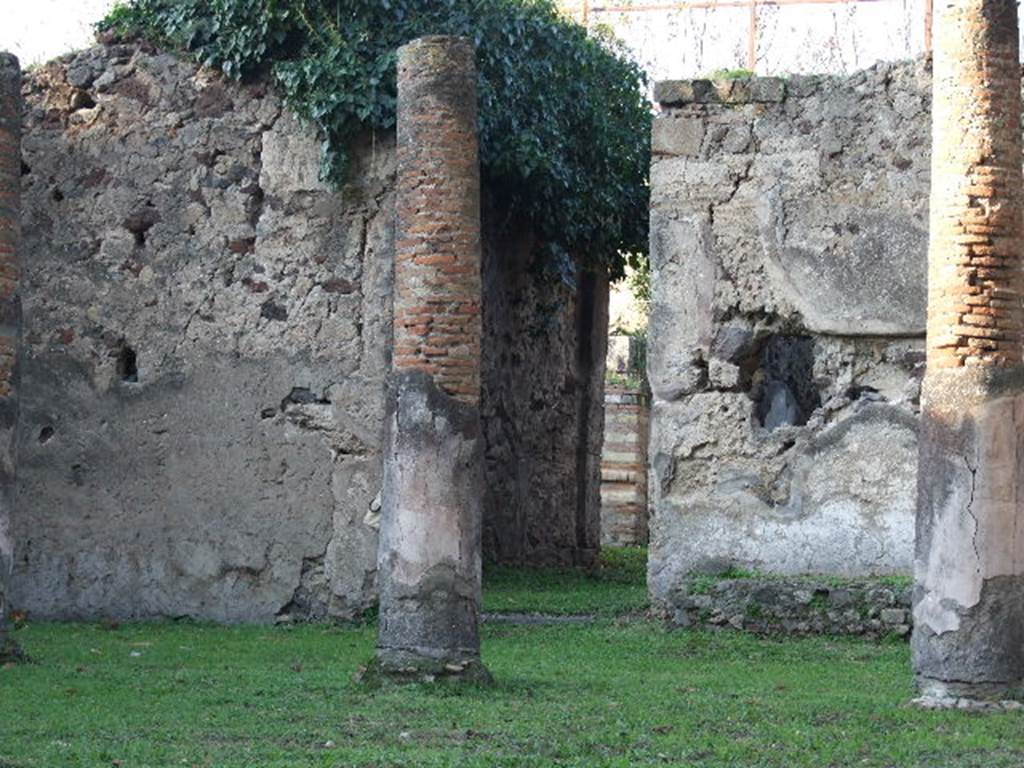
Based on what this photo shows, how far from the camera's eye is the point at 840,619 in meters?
11.1

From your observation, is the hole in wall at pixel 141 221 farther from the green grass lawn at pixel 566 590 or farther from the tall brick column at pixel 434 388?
the tall brick column at pixel 434 388

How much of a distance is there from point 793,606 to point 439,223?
3687 mm

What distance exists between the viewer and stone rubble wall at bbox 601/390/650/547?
2097cm

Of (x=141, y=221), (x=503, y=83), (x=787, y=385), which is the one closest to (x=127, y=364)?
(x=141, y=221)

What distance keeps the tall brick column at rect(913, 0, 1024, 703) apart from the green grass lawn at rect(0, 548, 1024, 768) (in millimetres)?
368

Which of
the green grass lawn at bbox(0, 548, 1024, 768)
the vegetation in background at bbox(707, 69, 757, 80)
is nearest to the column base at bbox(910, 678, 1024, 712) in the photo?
the green grass lawn at bbox(0, 548, 1024, 768)

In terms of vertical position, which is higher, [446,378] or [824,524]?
[446,378]

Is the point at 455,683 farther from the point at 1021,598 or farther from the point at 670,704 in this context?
the point at 1021,598

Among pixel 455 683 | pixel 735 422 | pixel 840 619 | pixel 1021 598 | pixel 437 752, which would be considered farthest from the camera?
pixel 735 422

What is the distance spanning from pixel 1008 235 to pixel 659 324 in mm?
3999

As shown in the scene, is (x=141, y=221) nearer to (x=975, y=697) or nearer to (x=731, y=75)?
(x=731, y=75)

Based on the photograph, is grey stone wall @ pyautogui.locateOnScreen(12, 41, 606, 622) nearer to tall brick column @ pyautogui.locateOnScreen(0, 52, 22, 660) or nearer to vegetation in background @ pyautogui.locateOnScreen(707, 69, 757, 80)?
vegetation in background @ pyautogui.locateOnScreen(707, 69, 757, 80)

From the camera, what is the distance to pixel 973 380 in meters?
8.07

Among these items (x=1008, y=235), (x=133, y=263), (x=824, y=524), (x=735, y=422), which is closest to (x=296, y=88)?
(x=133, y=263)
